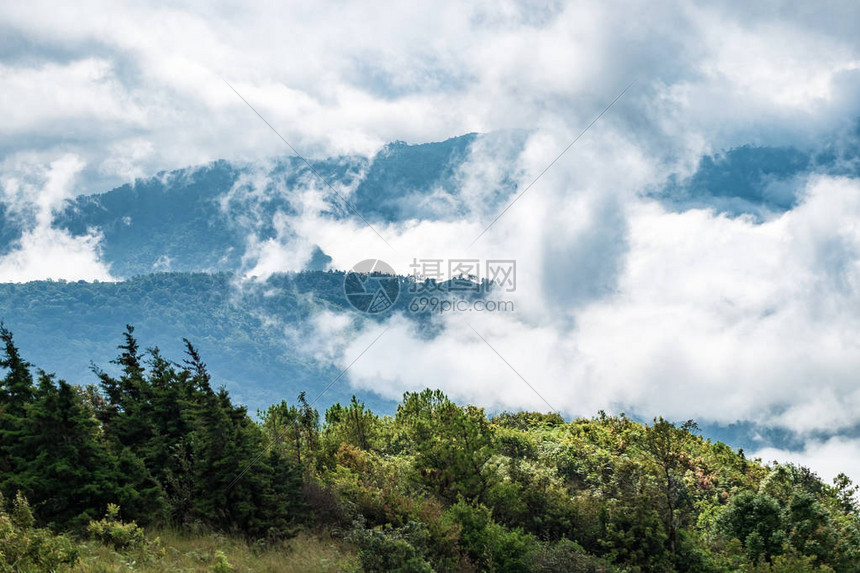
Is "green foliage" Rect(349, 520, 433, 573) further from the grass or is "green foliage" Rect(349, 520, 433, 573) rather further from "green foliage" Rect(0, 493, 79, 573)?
"green foliage" Rect(0, 493, 79, 573)

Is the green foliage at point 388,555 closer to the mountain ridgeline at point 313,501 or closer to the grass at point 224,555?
the mountain ridgeline at point 313,501

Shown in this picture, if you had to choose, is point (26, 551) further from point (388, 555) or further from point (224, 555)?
point (388, 555)

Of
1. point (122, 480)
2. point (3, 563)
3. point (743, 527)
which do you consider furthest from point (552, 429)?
point (3, 563)

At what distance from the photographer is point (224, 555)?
17703 millimetres

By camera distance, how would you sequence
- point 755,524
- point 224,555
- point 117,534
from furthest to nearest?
point 755,524, point 117,534, point 224,555

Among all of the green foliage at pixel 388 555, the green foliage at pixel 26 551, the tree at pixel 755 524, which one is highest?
the green foliage at pixel 26 551

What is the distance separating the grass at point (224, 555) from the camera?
58.0 ft

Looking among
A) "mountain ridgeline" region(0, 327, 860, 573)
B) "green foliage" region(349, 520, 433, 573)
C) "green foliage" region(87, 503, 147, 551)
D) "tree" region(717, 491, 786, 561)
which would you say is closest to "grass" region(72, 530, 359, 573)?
"mountain ridgeline" region(0, 327, 860, 573)

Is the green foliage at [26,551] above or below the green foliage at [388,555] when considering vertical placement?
above

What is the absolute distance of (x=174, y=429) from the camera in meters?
29.0

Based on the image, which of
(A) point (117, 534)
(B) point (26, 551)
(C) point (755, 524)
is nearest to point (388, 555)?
(A) point (117, 534)

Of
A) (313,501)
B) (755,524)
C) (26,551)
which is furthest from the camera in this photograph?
(755,524)

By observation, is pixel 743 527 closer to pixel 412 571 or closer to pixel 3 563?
pixel 412 571

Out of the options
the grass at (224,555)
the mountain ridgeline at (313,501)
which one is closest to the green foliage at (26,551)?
the mountain ridgeline at (313,501)
